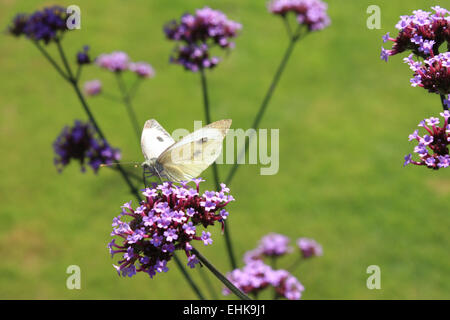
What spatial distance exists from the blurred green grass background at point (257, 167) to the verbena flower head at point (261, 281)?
3.25 metres

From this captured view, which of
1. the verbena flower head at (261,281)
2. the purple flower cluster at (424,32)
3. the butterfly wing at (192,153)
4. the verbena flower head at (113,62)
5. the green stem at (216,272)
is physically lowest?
the green stem at (216,272)

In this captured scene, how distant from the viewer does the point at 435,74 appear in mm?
2717

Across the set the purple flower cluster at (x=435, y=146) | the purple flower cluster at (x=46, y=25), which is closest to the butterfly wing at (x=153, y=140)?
the purple flower cluster at (x=46, y=25)

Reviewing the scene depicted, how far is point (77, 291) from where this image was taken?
7148mm

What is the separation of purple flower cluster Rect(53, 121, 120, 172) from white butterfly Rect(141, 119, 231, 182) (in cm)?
86

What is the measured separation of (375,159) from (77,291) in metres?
5.54

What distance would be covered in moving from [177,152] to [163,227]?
3.52 feet

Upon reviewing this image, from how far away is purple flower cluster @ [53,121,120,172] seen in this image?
445cm

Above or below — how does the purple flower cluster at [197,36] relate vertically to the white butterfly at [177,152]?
above

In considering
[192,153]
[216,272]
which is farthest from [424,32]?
[216,272]

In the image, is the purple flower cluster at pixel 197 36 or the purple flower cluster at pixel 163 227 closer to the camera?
the purple flower cluster at pixel 163 227

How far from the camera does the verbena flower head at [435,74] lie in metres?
2.68

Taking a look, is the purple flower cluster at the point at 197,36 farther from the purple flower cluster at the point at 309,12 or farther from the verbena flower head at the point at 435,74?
the verbena flower head at the point at 435,74

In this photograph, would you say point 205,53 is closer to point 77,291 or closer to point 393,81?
point 77,291
